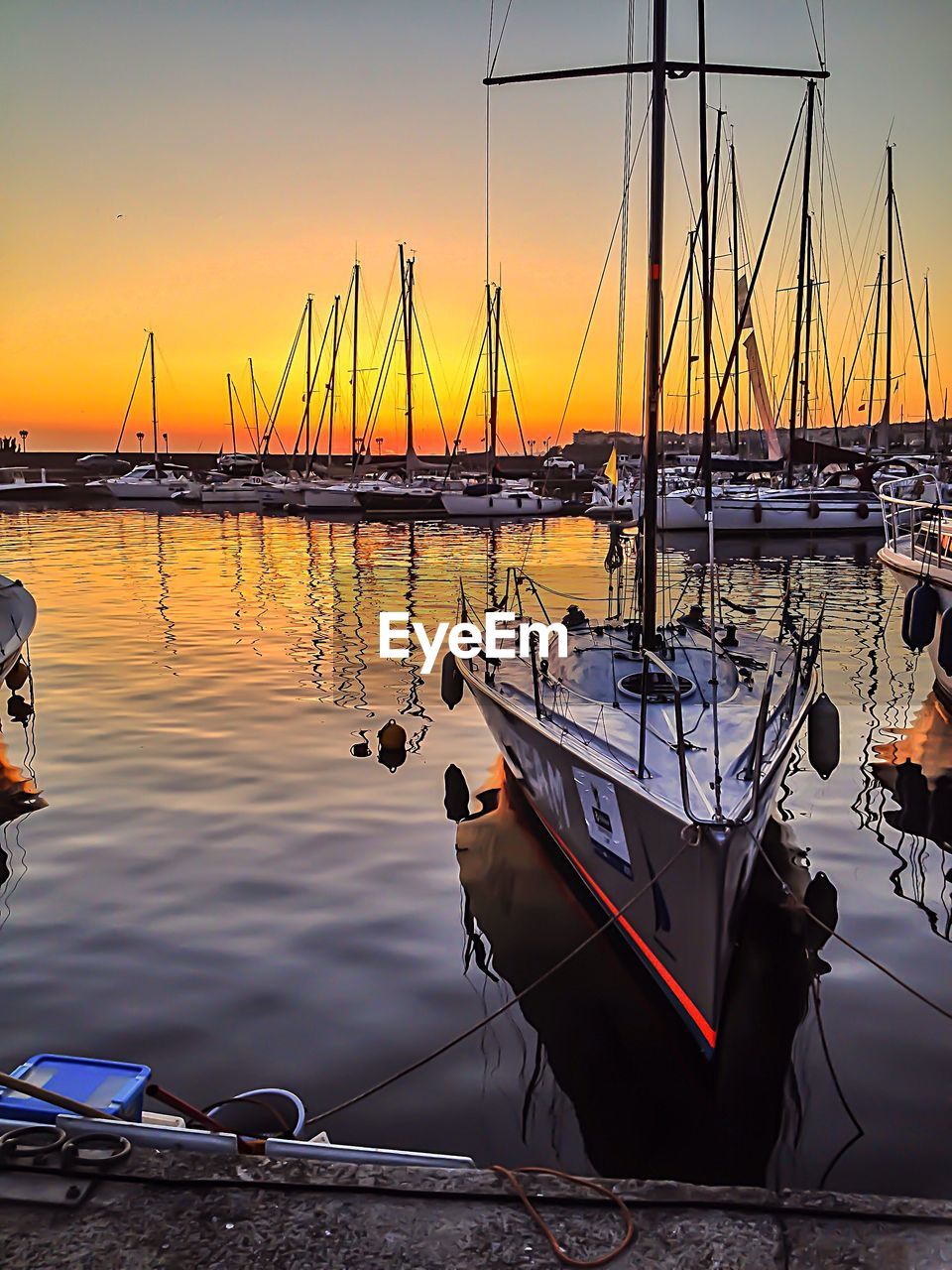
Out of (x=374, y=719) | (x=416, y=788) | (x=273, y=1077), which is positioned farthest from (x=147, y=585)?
(x=273, y=1077)

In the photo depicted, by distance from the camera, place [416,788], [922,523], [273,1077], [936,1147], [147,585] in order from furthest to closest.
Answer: [147,585]
[922,523]
[416,788]
[273,1077]
[936,1147]

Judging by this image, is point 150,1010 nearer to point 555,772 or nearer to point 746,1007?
point 555,772

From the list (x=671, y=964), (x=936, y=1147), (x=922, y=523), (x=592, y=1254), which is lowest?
(x=936, y=1147)

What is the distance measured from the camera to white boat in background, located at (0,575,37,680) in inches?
540

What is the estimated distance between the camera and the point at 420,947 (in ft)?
23.7

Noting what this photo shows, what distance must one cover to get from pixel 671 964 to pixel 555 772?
6.71ft

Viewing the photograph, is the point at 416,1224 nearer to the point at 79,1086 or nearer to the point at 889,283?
the point at 79,1086

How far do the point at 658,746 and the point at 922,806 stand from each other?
485cm

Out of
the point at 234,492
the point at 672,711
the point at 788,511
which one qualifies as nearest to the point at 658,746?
the point at 672,711

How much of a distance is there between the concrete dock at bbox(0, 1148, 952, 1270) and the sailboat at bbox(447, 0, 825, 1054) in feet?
7.90

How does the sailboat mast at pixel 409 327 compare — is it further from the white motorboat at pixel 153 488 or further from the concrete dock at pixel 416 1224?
the concrete dock at pixel 416 1224

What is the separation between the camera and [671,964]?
20.0 ft

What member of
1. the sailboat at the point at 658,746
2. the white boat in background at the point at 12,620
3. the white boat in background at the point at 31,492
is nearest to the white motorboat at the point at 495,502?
the white boat in background at the point at 31,492

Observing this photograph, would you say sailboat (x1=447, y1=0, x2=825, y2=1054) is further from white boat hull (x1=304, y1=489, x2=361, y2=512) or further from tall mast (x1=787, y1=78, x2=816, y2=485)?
white boat hull (x1=304, y1=489, x2=361, y2=512)
